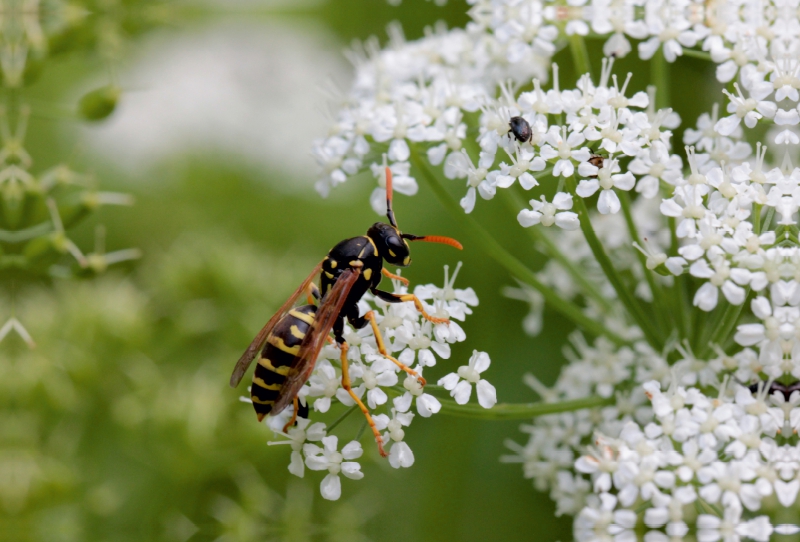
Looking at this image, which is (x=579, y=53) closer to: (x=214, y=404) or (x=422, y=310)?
(x=422, y=310)

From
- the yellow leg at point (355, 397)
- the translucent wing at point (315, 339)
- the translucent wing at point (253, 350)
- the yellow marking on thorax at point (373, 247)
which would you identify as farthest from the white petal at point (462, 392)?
the translucent wing at point (253, 350)

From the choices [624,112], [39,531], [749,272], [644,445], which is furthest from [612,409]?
[39,531]

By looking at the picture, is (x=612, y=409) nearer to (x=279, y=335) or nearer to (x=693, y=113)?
(x=279, y=335)

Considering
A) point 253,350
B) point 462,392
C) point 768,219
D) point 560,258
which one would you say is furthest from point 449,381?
point 768,219

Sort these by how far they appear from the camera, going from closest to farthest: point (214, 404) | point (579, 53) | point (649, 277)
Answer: point (649, 277)
point (579, 53)
point (214, 404)

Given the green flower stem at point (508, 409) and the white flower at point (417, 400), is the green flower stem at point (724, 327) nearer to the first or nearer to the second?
the green flower stem at point (508, 409)

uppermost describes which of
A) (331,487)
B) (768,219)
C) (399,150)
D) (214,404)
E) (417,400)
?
(399,150)
